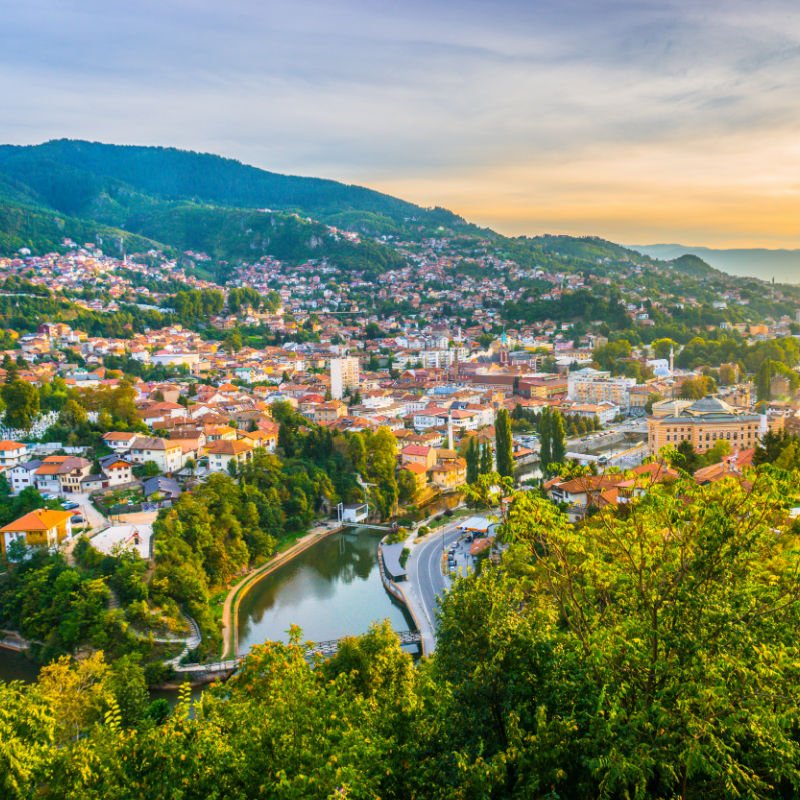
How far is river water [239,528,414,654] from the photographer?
328 inches

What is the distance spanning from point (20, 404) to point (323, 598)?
7.03 meters

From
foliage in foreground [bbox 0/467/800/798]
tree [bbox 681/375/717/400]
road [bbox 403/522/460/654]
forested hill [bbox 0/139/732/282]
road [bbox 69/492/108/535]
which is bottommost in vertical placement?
road [bbox 403/522/460/654]

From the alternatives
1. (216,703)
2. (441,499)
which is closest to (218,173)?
(441,499)

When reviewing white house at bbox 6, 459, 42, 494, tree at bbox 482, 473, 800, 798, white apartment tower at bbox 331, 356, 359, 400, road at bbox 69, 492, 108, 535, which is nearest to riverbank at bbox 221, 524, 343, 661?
road at bbox 69, 492, 108, 535

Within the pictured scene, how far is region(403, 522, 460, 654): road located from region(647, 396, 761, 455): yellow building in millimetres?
5187

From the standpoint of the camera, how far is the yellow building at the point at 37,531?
29.1ft

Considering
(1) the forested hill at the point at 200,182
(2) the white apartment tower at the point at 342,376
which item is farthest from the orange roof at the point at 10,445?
(1) the forested hill at the point at 200,182

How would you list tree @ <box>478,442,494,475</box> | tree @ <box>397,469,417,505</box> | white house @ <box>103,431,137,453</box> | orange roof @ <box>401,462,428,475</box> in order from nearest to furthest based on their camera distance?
white house @ <box>103,431,137,453</box>, tree @ <box>478,442,494,475</box>, tree @ <box>397,469,417,505</box>, orange roof @ <box>401,462,428,475</box>

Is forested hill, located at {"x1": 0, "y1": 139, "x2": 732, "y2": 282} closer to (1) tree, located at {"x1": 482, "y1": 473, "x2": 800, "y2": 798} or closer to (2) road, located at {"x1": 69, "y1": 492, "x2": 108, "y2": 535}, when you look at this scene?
(2) road, located at {"x1": 69, "y1": 492, "x2": 108, "y2": 535}

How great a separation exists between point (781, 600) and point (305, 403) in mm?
16319

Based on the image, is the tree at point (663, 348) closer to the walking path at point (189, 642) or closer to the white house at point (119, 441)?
the white house at point (119, 441)

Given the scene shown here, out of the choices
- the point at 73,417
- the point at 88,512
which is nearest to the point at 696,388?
the point at 73,417

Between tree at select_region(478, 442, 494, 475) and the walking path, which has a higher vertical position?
tree at select_region(478, 442, 494, 475)

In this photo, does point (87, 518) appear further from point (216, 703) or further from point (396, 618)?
point (216, 703)
